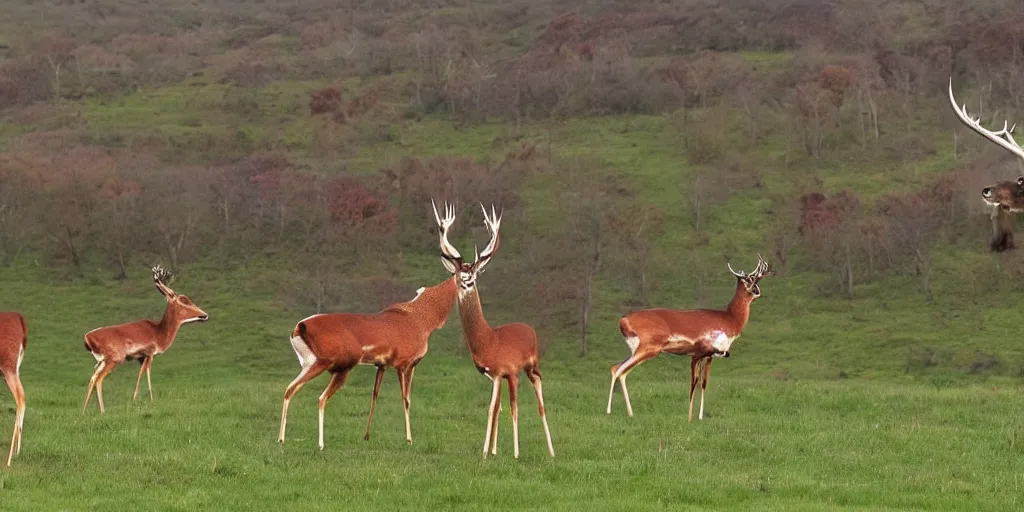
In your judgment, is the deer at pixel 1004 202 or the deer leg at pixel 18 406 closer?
the deer at pixel 1004 202

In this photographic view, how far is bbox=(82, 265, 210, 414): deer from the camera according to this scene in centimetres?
2022

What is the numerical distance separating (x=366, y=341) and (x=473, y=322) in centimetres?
182

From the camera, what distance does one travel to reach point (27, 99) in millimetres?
77125

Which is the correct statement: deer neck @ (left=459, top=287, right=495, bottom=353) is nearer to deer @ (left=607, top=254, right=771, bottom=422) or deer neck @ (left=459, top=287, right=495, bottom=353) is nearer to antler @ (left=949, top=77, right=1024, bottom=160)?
deer @ (left=607, top=254, right=771, bottom=422)


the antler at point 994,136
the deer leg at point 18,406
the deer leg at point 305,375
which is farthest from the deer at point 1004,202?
the deer leg at point 18,406

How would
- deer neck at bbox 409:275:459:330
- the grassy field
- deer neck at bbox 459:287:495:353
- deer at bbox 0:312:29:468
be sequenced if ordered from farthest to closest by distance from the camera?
deer neck at bbox 409:275:459:330, deer neck at bbox 459:287:495:353, deer at bbox 0:312:29:468, the grassy field

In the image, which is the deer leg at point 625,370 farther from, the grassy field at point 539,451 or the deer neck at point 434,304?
the deer neck at point 434,304

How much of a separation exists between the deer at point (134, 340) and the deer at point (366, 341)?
4838mm

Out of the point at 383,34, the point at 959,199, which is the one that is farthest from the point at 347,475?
the point at 383,34

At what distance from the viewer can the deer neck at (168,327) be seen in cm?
2155

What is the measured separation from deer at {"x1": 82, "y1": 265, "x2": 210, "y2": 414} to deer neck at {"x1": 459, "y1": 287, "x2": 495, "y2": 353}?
6.91 m

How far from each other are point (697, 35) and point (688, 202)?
35402 millimetres

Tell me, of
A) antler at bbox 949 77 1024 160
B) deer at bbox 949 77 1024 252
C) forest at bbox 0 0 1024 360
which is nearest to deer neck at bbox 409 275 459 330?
antler at bbox 949 77 1024 160

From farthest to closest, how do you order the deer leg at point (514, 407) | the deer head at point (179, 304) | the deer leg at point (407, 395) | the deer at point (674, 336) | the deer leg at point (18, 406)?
the deer head at point (179, 304)
the deer at point (674, 336)
the deer leg at point (407, 395)
the deer leg at point (514, 407)
the deer leg at point (18, 406)
